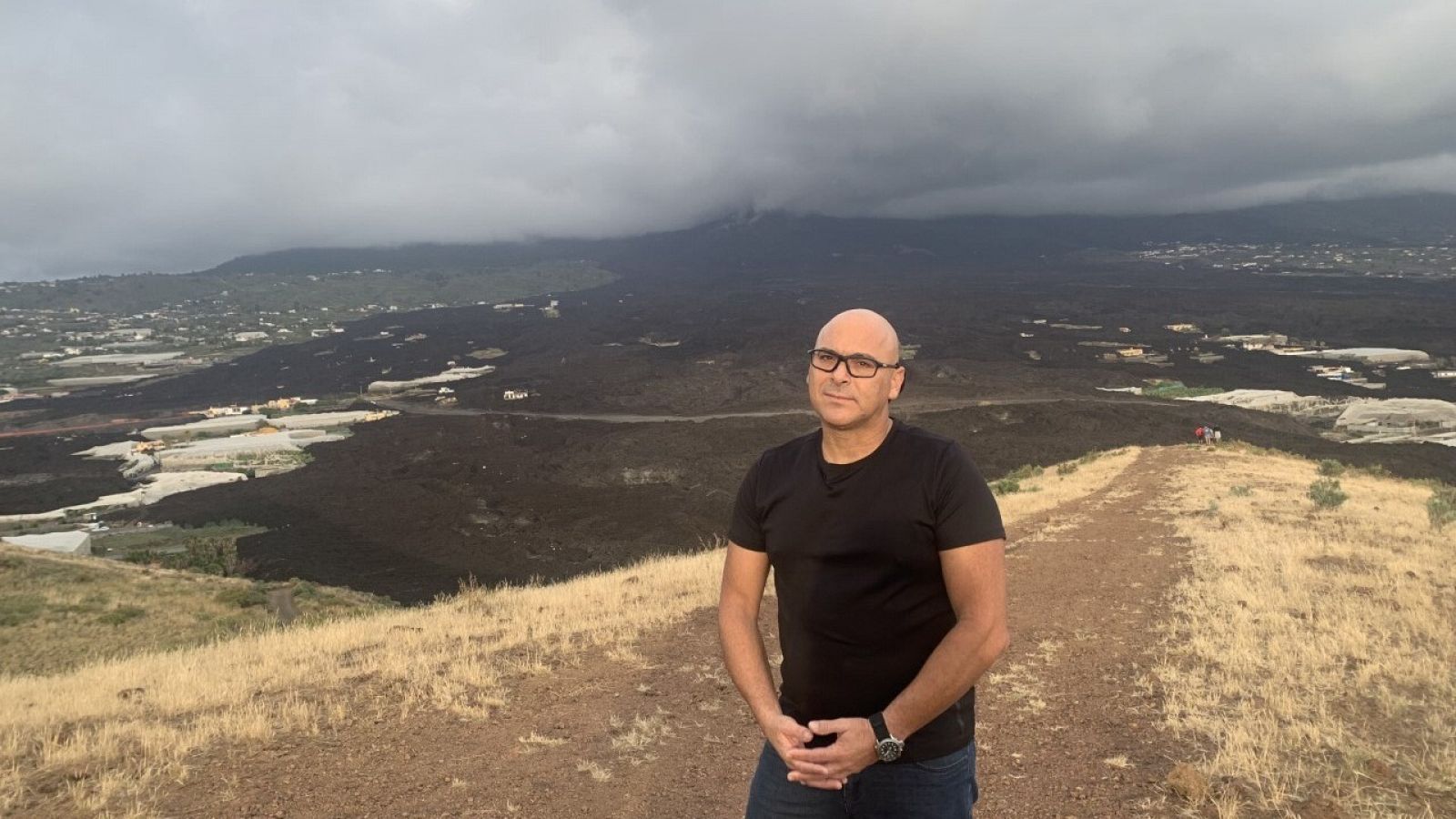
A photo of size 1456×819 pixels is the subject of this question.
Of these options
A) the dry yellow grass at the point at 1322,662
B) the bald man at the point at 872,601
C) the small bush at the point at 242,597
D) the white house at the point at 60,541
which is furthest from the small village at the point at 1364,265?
the bald man at the point at 872,601

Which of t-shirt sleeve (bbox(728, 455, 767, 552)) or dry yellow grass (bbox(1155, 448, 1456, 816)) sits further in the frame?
dry yellow grass (bbox(1155, 448, 1456, 816))

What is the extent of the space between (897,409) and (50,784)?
54886mm

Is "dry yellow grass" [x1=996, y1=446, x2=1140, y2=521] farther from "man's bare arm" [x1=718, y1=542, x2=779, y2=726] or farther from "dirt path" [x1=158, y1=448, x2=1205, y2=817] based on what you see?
"man's bare arm" [x1=718, y1=542, x2=779, y2=726]

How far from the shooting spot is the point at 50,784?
5047mm

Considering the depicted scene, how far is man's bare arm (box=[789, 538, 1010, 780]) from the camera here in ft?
6.88

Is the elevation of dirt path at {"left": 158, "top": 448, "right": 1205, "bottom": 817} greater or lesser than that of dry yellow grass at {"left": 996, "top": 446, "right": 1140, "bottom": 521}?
greater

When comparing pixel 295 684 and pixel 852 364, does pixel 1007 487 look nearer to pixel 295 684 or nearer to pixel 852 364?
pixel 295 684

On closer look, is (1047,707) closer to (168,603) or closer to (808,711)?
(808,711)

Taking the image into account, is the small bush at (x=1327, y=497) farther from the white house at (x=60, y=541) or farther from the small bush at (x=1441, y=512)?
the white house at (x=60, y=541)

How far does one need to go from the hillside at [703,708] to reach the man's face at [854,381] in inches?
133

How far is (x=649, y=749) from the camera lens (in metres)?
5.85

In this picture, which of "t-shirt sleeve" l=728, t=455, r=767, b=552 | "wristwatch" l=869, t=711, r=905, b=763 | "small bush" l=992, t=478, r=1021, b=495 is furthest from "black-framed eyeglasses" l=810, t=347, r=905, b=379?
"small bush" l=992, t=478, r=1021, b=495

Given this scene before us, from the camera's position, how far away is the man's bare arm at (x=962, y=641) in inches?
82.6

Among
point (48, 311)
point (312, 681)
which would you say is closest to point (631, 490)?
point (312, 681)
